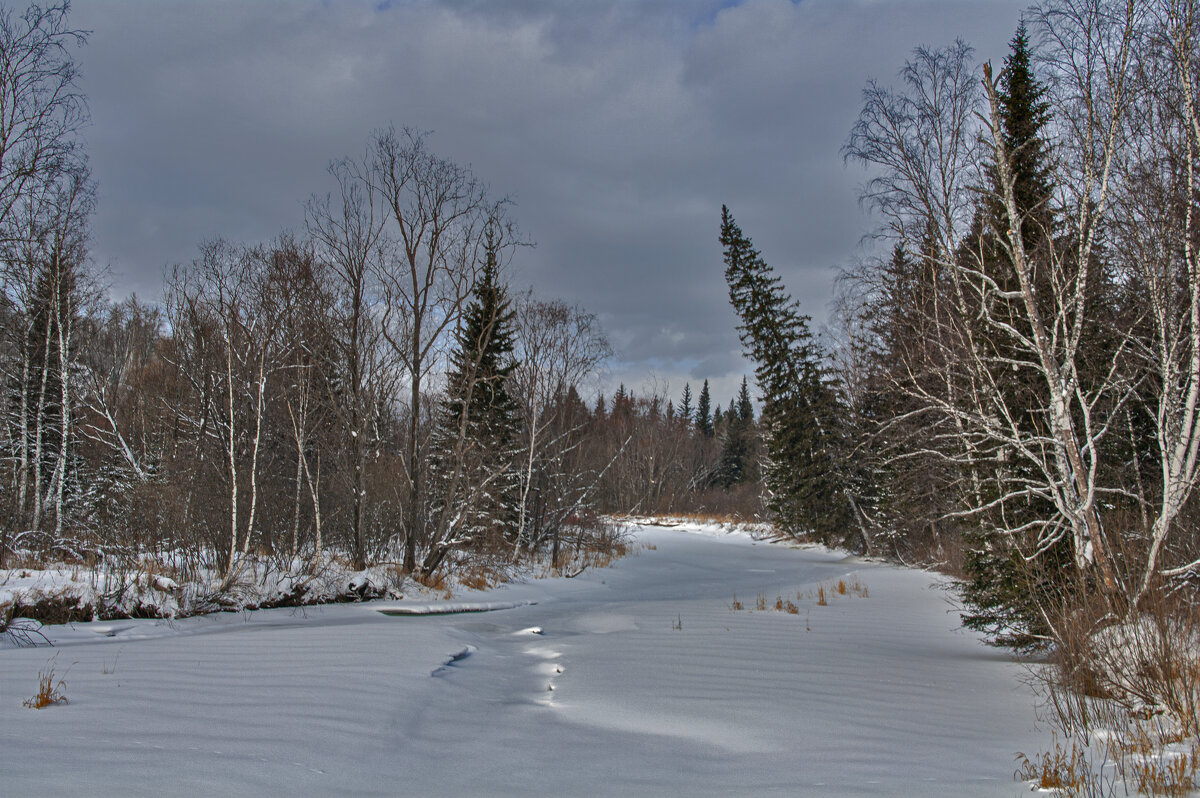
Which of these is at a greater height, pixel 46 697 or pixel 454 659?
pixel 46 697

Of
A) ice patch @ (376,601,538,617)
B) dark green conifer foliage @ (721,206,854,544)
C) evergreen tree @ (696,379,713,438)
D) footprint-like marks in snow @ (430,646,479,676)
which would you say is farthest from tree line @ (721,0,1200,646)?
evergreen tree @ (696,379,713,438)

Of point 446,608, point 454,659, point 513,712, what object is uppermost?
point 513,712

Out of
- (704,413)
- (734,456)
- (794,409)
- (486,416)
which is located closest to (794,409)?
(794,409)

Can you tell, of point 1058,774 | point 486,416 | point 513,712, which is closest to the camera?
point 1058,774

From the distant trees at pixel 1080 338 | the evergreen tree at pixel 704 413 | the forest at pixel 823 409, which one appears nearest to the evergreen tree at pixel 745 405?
the evergreen tree at pixel 704 413

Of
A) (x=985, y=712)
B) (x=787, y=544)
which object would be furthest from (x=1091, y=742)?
(x=787, y=544)

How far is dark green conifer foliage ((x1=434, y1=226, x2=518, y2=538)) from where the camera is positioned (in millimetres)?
16766

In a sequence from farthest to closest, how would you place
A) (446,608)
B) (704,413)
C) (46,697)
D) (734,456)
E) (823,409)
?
(704,413)
(734,456)
(823,409)
(446,608)
(46,697)

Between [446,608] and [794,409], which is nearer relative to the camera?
[446,608]

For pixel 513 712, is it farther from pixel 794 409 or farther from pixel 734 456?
pixel 734 456

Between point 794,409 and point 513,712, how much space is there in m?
22.7

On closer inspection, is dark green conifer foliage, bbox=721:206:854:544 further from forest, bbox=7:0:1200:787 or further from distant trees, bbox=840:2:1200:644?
distant trees, bbox=840:2:1200:644

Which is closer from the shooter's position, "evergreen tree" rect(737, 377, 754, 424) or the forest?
the forest

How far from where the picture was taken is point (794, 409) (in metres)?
26.3
